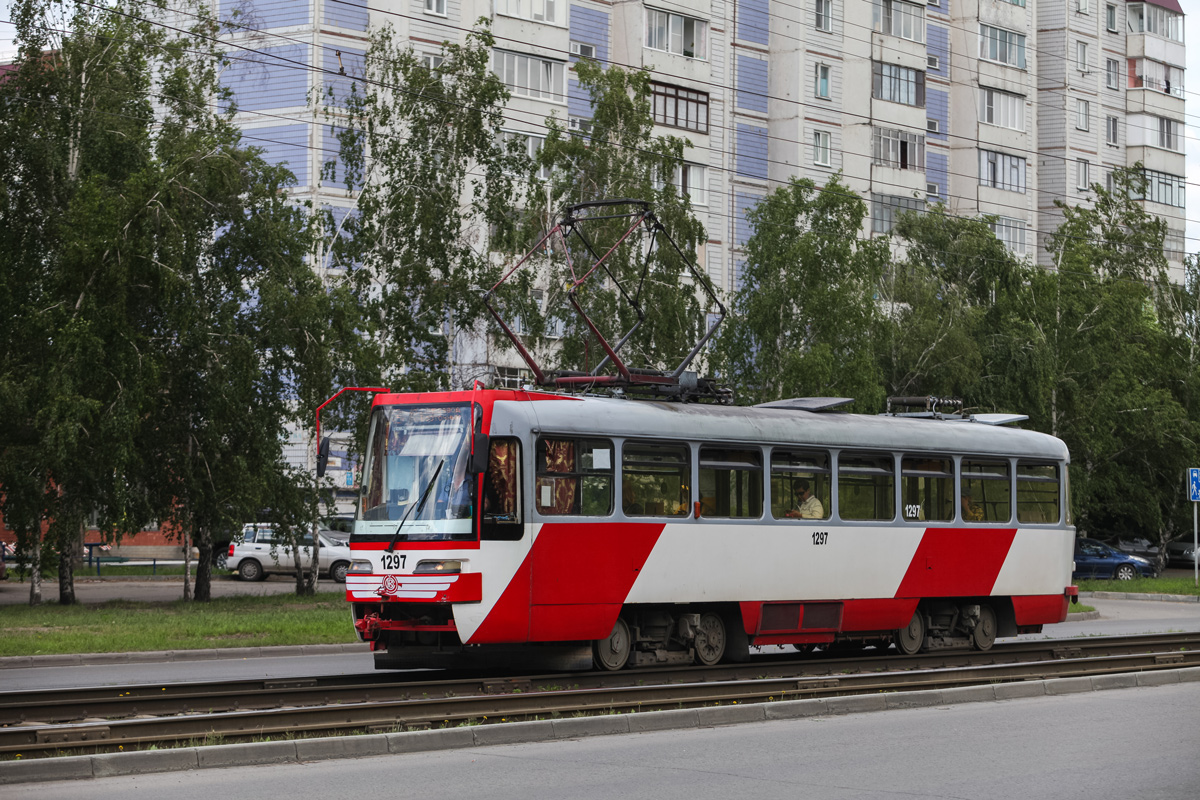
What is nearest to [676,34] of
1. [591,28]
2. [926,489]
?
[591,28]

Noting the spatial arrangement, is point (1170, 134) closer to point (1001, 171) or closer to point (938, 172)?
point (1001, 171)

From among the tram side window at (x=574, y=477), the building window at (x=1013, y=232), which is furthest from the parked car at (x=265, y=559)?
the building window at (x=1013, y=232)

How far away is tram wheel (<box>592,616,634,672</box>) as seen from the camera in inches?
653

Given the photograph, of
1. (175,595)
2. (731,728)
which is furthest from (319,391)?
(731,728)

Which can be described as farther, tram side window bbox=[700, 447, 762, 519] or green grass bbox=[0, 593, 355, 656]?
green grass bbox=[0, 593, 355, 656]

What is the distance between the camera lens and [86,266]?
27.9 metres

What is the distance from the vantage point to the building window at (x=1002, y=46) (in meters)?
70.5

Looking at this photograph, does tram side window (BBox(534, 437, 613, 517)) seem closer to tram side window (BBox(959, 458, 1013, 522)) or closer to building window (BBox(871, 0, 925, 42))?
tram side window (BBox(959, 458, 1013, 522))

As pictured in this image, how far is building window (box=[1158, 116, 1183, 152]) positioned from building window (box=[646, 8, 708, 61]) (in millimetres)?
31665

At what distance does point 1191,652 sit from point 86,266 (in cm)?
1991

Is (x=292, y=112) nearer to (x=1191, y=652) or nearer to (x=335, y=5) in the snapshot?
(x=335, y=5)

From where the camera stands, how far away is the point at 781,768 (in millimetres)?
10398

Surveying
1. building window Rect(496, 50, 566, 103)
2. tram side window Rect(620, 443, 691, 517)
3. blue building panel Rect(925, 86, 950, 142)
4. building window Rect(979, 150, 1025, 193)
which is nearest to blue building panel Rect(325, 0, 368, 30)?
building window Rect(496, 50, 566, 103)

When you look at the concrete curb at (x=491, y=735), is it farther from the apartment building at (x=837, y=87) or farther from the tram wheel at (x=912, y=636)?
the apartment building at (x=837, y=87)
